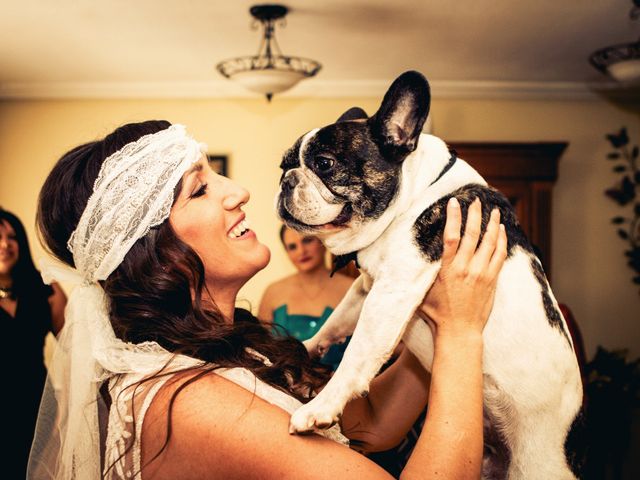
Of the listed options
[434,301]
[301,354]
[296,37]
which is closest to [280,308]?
[296,37]

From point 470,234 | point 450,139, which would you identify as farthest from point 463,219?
point 450,139

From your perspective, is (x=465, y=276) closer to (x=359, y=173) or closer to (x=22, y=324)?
(x=359, y=173)

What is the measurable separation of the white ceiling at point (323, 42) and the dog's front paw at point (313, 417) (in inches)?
138

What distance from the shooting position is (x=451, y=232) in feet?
4.75

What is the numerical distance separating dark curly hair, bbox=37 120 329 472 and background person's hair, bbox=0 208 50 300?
213 centimetres

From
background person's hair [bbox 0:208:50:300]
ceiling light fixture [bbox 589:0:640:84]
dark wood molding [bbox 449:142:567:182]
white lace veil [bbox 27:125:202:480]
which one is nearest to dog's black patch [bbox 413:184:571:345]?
white lace veil [bbox 27:125:202:480]

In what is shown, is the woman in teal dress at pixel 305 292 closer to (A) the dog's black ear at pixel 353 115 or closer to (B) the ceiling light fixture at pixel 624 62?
(B) the ceiling light fixture at pixel 624 62

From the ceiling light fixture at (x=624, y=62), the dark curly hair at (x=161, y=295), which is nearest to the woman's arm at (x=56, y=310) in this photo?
the dark curly hair at (x=161, y=295)

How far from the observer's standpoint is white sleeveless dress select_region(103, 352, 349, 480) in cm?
136

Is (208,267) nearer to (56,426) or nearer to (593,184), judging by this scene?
(56,426)

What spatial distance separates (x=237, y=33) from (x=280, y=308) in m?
2.08

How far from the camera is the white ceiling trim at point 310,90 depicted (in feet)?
21.2

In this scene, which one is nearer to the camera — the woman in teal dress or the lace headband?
the lace headband

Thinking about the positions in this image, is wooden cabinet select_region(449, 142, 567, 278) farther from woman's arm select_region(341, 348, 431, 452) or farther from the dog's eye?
the dog's eye
